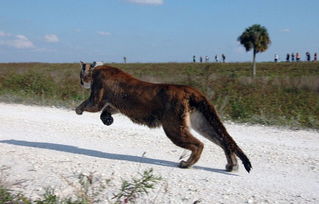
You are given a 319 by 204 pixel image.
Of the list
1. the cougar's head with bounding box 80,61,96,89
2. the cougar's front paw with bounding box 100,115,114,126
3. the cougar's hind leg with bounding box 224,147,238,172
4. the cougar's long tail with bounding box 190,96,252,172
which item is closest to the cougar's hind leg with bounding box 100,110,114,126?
the cougar's front paw with bounding box 100,115,114,126

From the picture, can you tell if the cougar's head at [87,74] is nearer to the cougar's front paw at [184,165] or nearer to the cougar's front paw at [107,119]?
the cougar's front paw at [107,119]

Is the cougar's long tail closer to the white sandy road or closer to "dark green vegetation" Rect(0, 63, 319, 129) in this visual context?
the white sandy road

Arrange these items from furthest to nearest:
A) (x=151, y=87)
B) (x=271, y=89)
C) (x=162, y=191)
→ (x=271, y=89)
(x=151, y=87)
(x=162, y=191)

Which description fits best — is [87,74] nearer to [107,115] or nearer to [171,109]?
[107,115]

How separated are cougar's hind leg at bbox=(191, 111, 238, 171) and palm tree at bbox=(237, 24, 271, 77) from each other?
37750mm

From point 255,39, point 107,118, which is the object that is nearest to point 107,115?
point 107,118

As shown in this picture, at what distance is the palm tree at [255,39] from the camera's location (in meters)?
44.3

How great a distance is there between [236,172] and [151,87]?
184cm

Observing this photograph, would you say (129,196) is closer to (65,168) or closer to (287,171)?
(65,168)

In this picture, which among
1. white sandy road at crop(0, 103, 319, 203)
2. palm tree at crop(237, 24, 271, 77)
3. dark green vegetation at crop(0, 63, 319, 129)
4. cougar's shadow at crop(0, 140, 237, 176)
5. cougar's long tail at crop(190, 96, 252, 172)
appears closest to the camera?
white sandy road at crop(0, 103, 319, 203)

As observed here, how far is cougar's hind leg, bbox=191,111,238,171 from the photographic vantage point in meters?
6.76

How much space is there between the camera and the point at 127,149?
27.6ft

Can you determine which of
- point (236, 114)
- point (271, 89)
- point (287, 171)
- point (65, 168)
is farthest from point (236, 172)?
point (271, 89)

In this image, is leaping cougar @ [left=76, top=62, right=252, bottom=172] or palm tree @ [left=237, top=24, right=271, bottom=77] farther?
palm tree @ [left=237, top=24, right=271, bottom=77]
